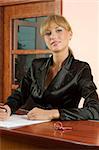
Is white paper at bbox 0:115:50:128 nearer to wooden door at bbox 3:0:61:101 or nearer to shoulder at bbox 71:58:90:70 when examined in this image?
shoulder at bbox 71:58:90:70

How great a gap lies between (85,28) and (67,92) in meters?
1.65

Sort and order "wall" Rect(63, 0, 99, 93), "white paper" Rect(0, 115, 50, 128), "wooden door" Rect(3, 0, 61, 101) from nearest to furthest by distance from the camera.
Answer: "white paper" Rect(0, 115, 50, 128)
"wall" Rect(63, 0, 99, 93)
"wooden door" Rect(3, 0, 61, 101)

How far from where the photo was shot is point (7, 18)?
3.81 metres

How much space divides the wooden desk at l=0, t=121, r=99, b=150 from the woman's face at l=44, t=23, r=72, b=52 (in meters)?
0.50

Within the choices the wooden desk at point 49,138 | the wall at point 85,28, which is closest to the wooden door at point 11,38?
the wall at point 85,28

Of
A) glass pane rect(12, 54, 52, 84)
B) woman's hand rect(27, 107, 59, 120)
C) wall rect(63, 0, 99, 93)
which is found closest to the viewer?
woman's hand rect(27, 107, 59, 120)

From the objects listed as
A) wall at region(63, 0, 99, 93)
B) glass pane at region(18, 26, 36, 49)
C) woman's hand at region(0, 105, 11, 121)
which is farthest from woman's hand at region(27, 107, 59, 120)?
glass pane at region(18, 26, 36, 49)

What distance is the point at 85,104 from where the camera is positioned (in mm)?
1566

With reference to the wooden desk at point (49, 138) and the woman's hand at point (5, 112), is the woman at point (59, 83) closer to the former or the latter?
the woman's hand at point (5, 112)

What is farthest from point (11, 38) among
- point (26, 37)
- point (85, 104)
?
point (85, 104)

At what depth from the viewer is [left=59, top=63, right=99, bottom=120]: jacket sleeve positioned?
1.50 metres

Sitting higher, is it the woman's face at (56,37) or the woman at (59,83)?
the woman's face at (56,37)

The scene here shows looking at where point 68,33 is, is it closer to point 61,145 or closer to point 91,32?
point 61,145

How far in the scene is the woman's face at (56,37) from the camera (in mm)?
1687
